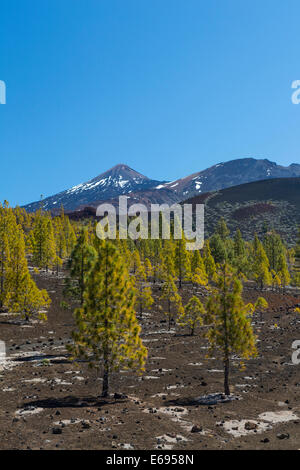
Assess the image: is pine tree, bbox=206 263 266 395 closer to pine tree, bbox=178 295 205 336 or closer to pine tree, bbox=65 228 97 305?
pine tree, bbox=65 228 97 305

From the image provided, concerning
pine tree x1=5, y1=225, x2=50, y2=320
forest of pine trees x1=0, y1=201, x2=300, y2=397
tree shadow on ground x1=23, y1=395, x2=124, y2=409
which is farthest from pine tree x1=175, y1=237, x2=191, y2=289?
tree shadow on ground x1=23, y1=395, x2=124, y2=409

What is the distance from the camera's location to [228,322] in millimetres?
22047

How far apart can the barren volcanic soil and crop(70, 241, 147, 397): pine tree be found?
2.37 m

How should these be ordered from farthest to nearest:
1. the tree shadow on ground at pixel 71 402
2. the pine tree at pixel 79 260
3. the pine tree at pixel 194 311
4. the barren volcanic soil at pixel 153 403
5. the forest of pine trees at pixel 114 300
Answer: the pine tree at pixel 194 311 < the pine tree at pixel 79 260 < the forest of pine trees at pixel 114 300 < the tree shadow on ground at pixel 71 402 < the barren volcanic soil at pixel 153 403

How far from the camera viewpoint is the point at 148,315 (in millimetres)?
57562

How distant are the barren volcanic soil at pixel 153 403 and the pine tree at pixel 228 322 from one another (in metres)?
2.78

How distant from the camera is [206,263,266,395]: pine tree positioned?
21641 mm

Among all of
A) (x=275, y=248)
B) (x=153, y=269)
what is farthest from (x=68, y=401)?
(x=275, y=248)

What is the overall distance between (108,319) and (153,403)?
5119 millimetres

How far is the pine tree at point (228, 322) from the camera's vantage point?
21641 mm

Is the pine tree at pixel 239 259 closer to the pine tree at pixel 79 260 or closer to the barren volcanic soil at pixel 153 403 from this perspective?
the barren volcanic soil at pixel 153 403

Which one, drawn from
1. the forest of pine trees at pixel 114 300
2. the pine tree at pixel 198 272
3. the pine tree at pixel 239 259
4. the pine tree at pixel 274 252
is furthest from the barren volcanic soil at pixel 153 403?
the pine tree at pixel 274 252

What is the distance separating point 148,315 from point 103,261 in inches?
1492
